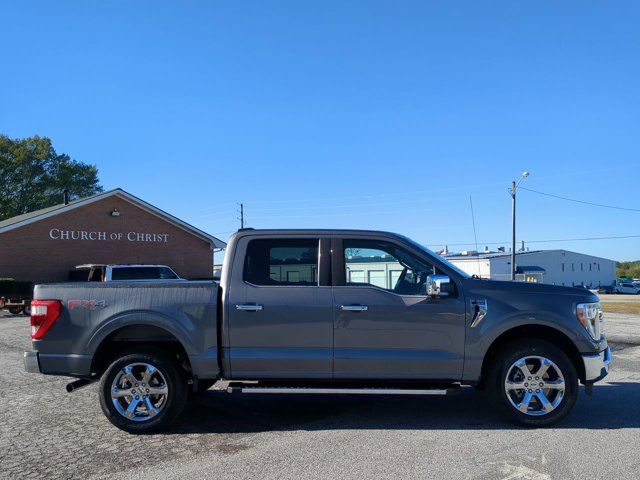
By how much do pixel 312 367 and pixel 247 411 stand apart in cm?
133

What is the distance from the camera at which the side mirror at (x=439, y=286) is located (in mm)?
5258

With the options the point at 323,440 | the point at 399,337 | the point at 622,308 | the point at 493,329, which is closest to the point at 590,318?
the point at 493,329

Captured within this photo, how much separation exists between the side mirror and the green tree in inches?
2025

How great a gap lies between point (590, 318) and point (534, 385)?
870 mm

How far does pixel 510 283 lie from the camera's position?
549cm

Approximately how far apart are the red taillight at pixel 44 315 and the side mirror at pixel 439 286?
3.62 m

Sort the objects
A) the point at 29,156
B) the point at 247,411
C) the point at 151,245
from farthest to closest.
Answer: the point at 29,156
the point at 151,245
the point at 247,411

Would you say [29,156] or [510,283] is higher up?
[29,156]

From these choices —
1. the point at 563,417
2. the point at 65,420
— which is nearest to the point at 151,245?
the point at 65,420

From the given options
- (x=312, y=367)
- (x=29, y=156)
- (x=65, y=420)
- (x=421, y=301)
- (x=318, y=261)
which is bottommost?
(x=65, y=420)

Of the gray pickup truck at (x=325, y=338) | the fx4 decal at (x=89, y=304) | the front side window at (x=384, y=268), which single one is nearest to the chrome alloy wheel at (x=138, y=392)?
the gray pickup truck at (x=325, y=338)

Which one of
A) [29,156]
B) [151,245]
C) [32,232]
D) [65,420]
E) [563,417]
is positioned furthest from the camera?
[29,156]

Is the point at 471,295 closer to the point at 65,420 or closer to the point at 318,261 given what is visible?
the point at 318,261

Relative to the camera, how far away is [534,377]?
212 inches
